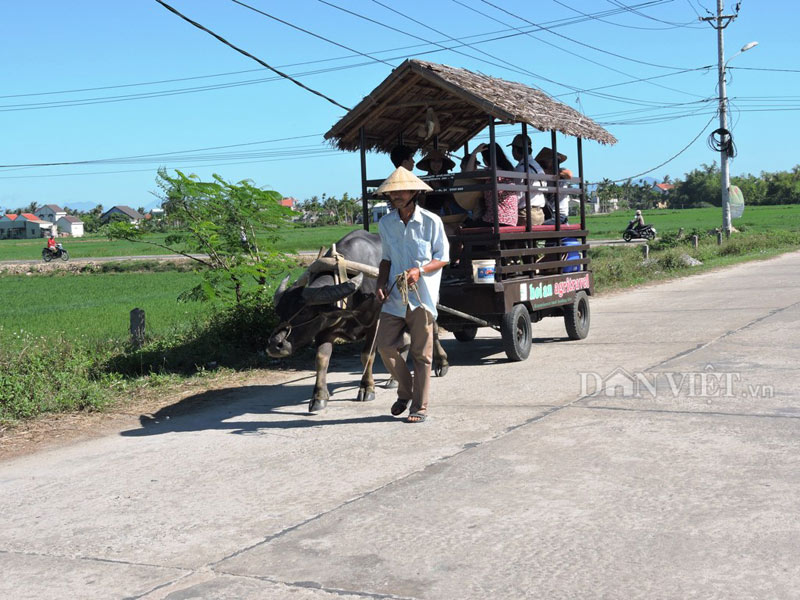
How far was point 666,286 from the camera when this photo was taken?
65.8 ft

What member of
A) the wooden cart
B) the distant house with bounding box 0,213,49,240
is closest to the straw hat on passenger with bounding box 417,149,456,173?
the wooden cart

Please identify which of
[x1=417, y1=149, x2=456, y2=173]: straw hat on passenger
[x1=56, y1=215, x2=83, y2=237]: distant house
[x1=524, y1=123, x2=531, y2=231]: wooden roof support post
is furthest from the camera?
[x1=56, y1=215, x2=83, y2=237]: distant house

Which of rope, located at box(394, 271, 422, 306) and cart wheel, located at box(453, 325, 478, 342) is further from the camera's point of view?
cart wheel, located at box(453, 325, 478, 342)

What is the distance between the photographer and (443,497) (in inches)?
204

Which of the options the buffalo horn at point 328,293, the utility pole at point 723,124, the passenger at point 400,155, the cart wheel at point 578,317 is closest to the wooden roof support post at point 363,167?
the passenger at point 400,155

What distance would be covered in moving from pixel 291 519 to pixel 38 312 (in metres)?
19.4

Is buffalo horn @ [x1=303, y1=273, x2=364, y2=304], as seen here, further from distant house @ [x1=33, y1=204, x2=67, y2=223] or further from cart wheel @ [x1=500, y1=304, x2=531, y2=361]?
distant house @ [x1=33, y1=204, x2=67, y2=223]

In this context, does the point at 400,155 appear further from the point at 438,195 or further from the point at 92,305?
the point at 92,305

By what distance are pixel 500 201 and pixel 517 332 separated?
4.73ft

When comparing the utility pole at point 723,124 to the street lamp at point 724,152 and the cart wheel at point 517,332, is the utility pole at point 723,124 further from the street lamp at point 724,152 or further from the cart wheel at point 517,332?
the cart wheel at point 517,332

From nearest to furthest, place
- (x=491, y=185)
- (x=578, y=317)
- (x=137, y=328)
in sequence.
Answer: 1. (x=491, y=185)
2. (x=137, y=328)
3. (x=578, y=317)

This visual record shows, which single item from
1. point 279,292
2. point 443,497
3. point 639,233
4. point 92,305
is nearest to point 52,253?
point 92,305

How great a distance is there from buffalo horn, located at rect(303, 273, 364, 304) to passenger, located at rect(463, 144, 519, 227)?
271 centimetres

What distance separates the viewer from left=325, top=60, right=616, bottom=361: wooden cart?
9.81 metres
